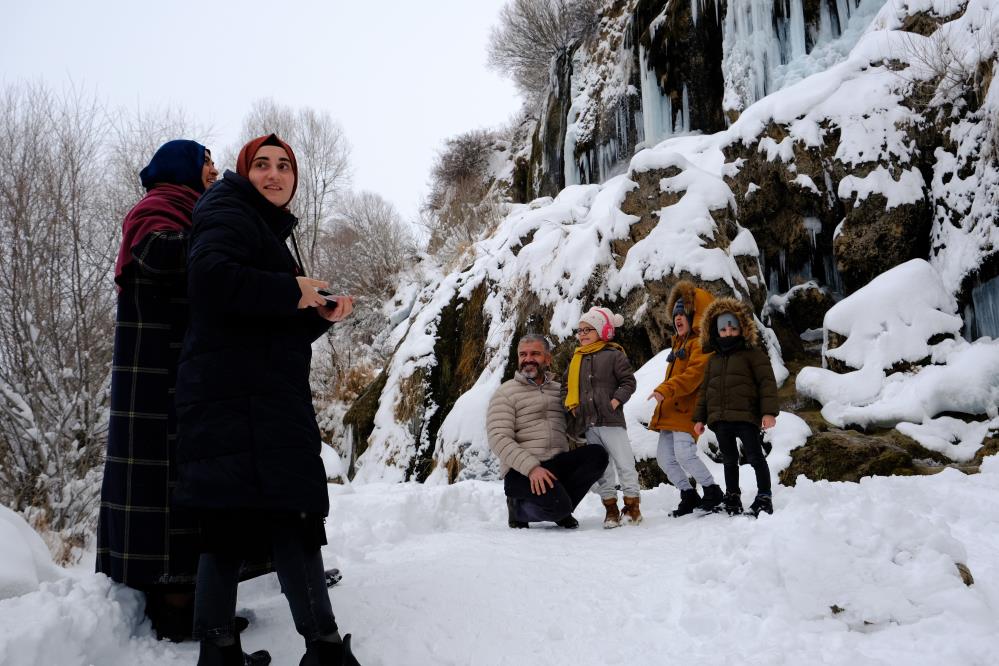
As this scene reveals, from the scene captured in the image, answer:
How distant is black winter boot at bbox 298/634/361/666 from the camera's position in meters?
1.89

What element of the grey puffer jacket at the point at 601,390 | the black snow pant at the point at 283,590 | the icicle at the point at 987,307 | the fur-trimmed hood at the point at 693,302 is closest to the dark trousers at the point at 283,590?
the black snow pant at the point at 283,590

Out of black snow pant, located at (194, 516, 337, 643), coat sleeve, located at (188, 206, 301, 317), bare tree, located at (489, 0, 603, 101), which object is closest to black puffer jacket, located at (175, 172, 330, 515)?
coat sleeve, located at (188, 206, 301, 317)

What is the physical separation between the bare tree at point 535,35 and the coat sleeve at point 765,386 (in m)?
18.1

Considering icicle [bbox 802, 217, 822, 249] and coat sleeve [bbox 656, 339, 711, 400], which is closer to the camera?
coat sleeve [bbox 656, 339, 711, 400]

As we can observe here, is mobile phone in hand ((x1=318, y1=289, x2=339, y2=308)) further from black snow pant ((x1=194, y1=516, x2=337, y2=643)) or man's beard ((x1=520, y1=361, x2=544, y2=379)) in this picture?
man's beard ((x1=520, y1=361, x2=544, y2=379))

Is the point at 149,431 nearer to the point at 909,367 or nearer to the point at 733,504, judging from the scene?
the point at 733,504

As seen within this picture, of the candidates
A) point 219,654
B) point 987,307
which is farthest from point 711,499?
point 987,307

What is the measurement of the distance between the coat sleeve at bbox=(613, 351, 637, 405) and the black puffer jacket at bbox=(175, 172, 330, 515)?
10.4 ft

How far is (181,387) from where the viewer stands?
6.46 ft

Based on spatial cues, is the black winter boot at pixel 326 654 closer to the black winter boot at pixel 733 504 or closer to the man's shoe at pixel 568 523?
the man's shoe at pixel 568 523

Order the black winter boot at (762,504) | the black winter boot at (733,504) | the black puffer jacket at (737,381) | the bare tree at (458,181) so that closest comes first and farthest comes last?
1. the black winter boot at (762,504)
2. the black winter boot at (733,504)
3. the black puffer jacket at (737,381)
4. the bare tree at (458,181)

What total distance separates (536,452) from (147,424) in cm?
294

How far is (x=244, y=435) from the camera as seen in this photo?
6.23 ft

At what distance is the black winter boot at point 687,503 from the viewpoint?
485cm
